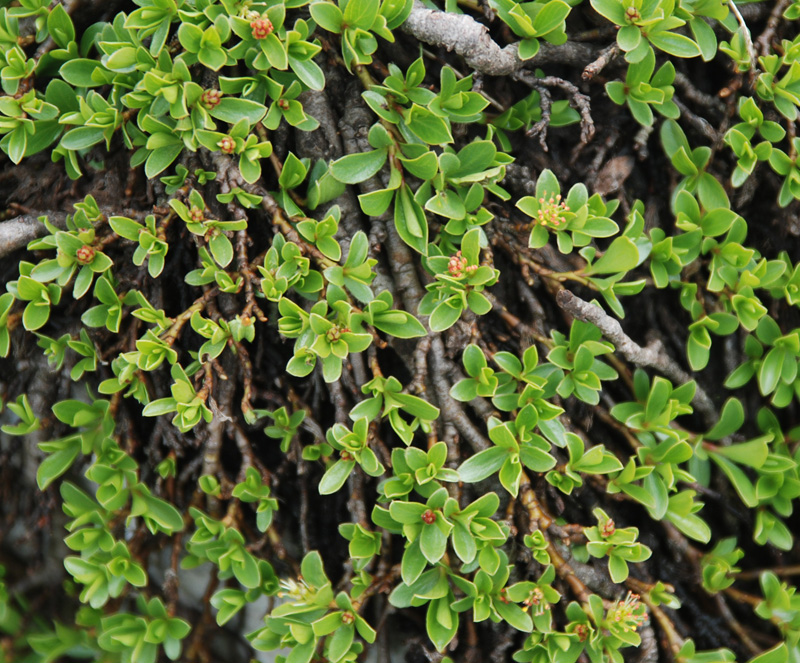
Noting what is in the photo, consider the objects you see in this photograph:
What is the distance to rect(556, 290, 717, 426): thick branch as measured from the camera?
58.8 inches

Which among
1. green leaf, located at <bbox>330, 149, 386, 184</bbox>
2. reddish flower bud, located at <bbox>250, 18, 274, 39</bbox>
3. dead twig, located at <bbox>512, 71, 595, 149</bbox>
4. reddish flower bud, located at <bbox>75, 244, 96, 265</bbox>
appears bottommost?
reddish flower bud, located at <bbox>75, 244, 96, 265</bbox>

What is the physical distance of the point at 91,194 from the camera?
1.64 meters

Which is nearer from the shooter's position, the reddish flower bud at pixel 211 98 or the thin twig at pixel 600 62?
the reddish flower bud at pixel 211 98

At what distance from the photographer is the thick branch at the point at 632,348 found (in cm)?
149

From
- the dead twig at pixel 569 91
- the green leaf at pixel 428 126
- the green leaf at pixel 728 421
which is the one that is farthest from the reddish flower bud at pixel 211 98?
the green leaf at pixel 728 421

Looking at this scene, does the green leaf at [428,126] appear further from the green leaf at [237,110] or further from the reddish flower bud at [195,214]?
the reddish flower bud at [195,214]

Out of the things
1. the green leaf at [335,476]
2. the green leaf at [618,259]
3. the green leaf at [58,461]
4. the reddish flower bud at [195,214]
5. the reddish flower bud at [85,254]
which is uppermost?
the green leaf at [618,259]

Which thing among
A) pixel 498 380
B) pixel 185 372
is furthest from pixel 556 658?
pixel 185 372

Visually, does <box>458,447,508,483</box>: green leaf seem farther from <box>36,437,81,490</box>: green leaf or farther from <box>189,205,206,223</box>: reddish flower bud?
<box>36,437,81,490</box>: green leaf

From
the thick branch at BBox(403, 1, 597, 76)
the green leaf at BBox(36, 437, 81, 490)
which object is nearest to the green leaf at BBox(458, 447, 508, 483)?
the thick branch at BBox(403, 1, 597, 76)

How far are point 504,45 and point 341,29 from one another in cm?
46

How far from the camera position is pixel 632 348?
158 centimetres

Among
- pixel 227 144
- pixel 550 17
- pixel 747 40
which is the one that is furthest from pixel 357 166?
pixel 747 40

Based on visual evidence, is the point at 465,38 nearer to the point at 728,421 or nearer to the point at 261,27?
Answer: the point at 261,27
